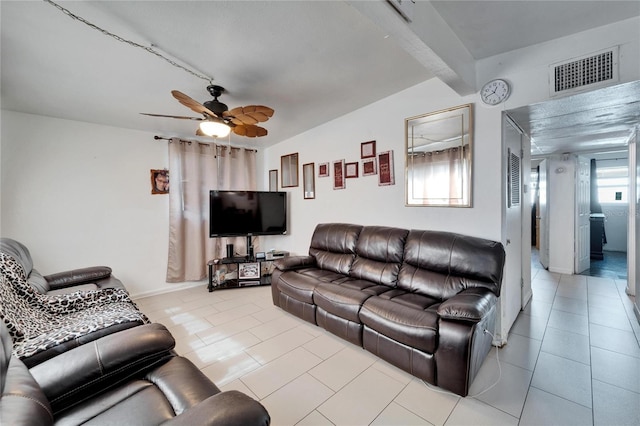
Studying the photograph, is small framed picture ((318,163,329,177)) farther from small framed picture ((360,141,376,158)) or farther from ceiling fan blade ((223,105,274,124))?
ceiling fan blade ((223,105,274,124))

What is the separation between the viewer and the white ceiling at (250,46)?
1591 millimetres

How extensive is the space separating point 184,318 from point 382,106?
3.42 m

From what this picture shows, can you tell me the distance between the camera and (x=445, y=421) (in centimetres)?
153

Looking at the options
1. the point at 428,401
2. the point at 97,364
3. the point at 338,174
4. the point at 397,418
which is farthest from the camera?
the point at 338,174

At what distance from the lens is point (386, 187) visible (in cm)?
310

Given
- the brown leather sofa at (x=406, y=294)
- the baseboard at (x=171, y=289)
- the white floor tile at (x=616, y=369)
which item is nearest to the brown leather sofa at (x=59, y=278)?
the baseboard at (x=171, y=289)

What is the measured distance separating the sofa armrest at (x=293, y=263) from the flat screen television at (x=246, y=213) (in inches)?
46.4

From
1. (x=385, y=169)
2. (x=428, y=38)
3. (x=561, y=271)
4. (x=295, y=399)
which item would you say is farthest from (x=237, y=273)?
(x=561, y=271)

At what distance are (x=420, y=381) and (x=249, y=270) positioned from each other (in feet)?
9.50

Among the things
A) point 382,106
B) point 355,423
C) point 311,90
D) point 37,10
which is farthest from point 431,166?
point 37,10

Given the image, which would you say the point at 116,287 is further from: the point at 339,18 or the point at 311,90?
the point at 339,18

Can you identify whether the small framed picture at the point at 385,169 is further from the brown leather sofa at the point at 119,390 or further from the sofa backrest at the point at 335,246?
the brown leather sofa at the point at 119,390

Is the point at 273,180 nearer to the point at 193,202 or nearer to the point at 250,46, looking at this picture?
the point at 193,202

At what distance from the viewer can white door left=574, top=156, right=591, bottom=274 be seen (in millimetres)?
4324
